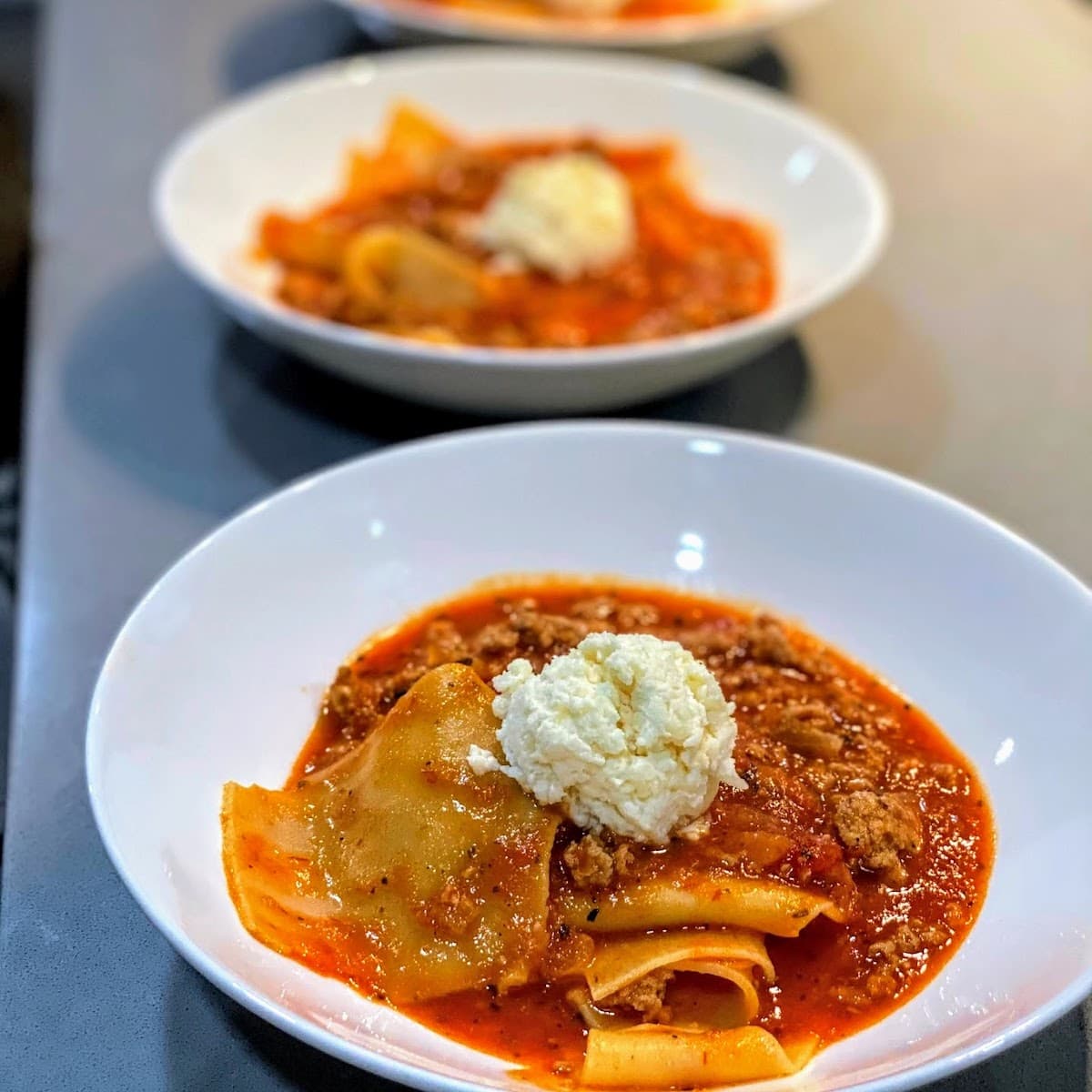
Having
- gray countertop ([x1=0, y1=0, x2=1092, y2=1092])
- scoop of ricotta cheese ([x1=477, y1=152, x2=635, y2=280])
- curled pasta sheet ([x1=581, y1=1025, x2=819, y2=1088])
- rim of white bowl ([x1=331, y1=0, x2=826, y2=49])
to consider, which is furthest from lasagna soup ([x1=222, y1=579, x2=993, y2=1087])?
rim of white bowl ([x1=331, y1=0, x2=826, y2=49])

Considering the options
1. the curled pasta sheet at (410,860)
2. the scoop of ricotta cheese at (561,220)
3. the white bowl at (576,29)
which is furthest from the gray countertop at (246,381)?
the scoop of ricotta cheese at (561,220)

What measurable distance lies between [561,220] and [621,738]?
2153 mm

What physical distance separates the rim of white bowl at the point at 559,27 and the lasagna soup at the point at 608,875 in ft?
9.83

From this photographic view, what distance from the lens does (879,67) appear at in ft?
16.5

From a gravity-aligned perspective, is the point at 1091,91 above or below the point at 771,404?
above

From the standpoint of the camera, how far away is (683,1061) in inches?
64.2

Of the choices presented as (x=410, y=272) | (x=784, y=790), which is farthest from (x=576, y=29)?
(x=784, y=790)

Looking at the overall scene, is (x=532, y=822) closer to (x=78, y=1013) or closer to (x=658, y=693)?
(x=658, y=693)

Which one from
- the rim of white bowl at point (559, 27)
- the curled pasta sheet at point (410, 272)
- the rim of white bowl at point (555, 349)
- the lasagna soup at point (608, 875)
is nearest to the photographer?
the lasagna soup at point (608, 875)

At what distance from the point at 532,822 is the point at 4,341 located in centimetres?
347

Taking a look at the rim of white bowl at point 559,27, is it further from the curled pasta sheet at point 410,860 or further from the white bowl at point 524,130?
the curled pasta sheet at point 410,860

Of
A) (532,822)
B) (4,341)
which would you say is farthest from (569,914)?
(4,341)

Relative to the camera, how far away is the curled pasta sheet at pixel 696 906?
180 centimetres

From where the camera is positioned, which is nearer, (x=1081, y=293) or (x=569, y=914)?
(x=569, y=914)
